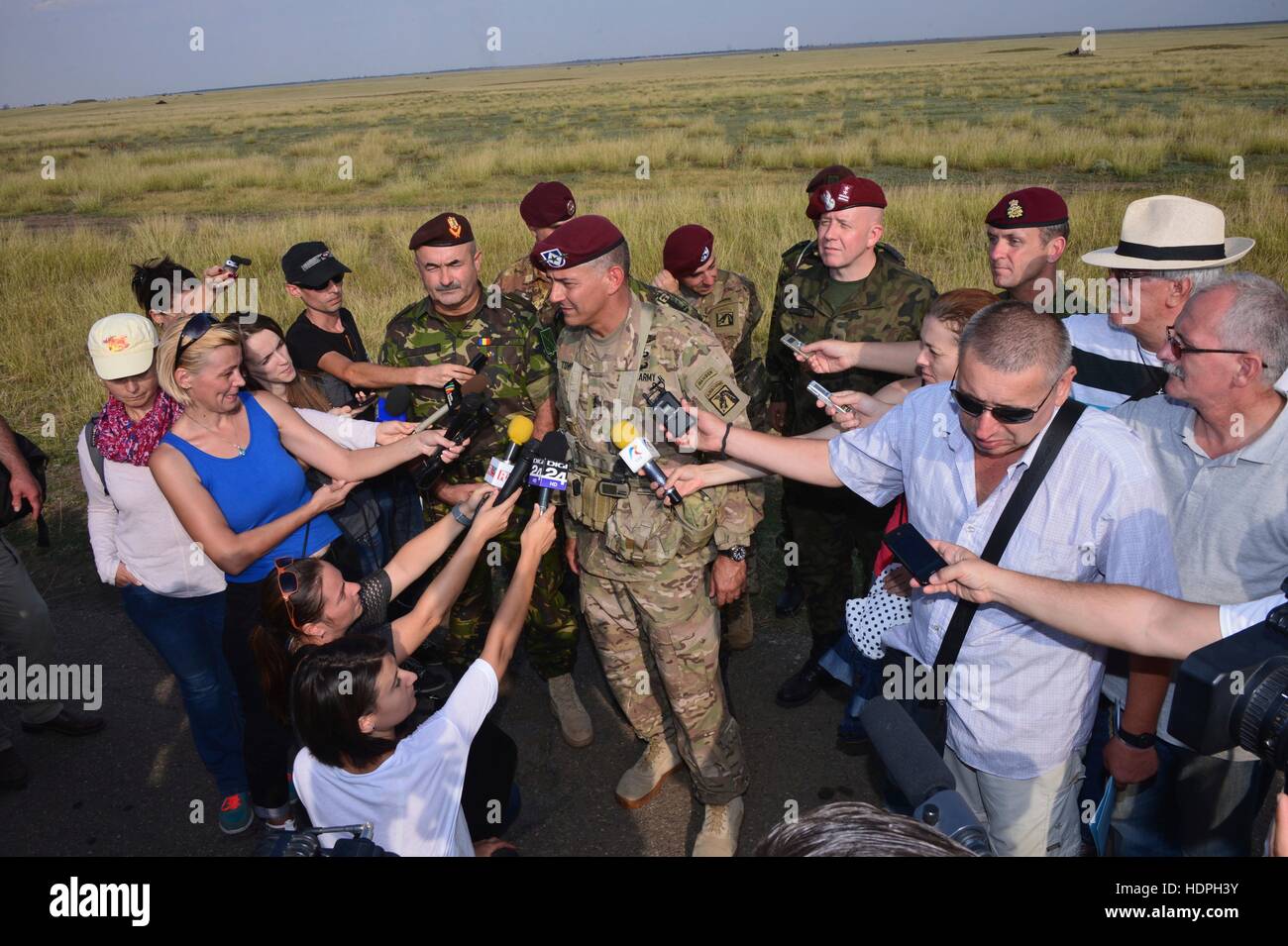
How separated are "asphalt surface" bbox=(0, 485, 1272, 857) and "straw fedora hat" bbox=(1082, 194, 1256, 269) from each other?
83.8 inches

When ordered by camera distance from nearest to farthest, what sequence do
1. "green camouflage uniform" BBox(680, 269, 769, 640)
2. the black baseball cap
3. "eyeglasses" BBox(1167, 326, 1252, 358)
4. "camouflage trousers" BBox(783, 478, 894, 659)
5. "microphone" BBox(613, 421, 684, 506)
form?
"eyeglasses" BBox(1167, 326, 1252, 358) → "microphone" BBox(613, 421, 684, 506) → "camouflage trousers" BBox(783, 478, 894, 659) → the black baseball cap → "green camouflage uniform" BBox(680, 269, 769, 640)

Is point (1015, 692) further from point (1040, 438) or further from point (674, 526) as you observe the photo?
point (674, 526)

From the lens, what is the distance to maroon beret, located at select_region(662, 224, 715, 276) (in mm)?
4938

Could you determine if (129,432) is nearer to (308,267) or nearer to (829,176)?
(308,267)

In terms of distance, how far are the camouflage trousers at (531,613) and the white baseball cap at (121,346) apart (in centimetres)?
141

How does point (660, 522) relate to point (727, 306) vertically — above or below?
below

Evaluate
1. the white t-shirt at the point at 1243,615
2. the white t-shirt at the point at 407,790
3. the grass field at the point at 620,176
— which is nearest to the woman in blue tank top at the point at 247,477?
the white t-shirt at the point at 407,790

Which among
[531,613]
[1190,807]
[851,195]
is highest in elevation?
[851,195]

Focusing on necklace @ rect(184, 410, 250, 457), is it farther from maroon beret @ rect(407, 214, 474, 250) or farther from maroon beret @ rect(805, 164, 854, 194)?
maroon beret @ rect(805, 164, 854, 194)

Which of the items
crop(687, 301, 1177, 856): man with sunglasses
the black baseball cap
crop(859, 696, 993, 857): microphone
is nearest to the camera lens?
crop(859, 696, 993, 857): microphone

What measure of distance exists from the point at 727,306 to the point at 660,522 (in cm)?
225

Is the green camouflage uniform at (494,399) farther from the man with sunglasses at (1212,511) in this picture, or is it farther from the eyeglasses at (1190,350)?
the eyeglasses at (1190,350)

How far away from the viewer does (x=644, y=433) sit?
10.9 feet

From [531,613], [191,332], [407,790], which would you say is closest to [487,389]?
[531,613]
